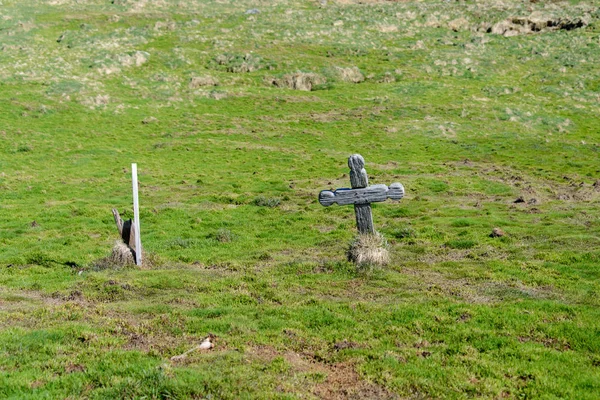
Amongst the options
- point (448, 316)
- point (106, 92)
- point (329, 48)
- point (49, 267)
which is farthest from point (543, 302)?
point (329, 48)

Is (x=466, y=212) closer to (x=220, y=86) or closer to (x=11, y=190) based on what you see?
(x=11, y=190)

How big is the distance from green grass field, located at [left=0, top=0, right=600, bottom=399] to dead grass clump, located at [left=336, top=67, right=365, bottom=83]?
0.22 meters

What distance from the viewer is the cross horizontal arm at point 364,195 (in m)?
15.3

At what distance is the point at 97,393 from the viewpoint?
7922mm

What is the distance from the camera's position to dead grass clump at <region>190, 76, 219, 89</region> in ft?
202

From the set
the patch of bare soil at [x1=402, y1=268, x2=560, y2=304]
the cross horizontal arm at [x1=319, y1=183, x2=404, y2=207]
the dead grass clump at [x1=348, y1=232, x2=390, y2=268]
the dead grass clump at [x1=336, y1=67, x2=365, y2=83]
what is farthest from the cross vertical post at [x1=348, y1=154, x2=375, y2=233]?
the dead grass clump at [x1=336, y1=67, x2=365, y2=83]

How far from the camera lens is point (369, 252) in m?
15.9

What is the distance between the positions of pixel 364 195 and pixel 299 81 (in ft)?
167

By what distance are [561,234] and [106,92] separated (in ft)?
170

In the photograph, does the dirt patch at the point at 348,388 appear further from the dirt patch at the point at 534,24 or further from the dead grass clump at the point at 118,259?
the dirt patch at the point at 534,24

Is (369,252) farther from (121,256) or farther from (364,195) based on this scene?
(121,256)

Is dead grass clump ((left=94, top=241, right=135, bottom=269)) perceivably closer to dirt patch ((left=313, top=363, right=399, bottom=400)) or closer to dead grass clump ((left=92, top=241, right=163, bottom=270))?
dead grass clump ((left=92, top=241, right=163, bottom=270))

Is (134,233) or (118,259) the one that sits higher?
(134,233)

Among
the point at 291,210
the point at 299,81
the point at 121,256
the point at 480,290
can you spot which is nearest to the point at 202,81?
the point at 299,81
